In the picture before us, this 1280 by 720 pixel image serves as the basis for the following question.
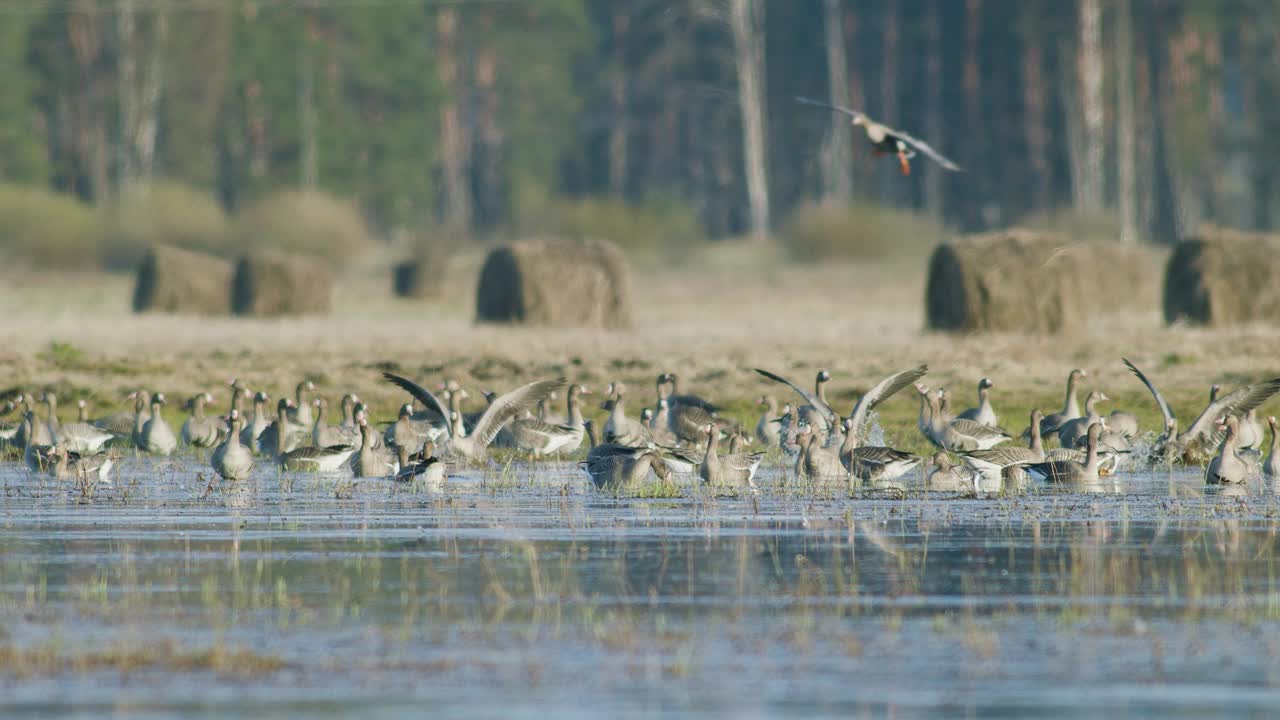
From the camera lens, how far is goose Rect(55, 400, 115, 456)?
73.3ft

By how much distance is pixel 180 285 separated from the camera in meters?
45.2

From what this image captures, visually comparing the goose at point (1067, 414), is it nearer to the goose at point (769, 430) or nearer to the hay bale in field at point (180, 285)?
the goose at point (769, 430)

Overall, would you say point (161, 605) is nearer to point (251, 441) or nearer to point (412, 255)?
point (251, 441)

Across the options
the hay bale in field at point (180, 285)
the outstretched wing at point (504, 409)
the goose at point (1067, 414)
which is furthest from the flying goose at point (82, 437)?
the hay bale in field at point (180, 285)

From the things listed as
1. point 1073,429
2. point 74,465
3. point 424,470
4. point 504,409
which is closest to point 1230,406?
point 1073,429

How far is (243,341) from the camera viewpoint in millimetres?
34000

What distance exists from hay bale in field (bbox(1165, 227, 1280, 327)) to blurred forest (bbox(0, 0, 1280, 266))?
32.0 meters

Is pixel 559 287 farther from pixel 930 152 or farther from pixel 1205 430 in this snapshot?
pixel 930 152

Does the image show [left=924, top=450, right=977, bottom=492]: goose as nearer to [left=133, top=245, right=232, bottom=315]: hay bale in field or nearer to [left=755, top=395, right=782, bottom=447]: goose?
[left=755, top=395, right=782, bottom=447]: goose

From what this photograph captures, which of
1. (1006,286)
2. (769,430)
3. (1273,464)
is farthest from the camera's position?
(1006,286)

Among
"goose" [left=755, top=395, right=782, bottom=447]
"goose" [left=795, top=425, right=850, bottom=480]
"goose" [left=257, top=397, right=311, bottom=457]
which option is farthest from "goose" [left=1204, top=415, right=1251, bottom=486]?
"goose" [left=257, top=397, right=311, bottom=457]

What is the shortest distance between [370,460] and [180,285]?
2526 centimetres

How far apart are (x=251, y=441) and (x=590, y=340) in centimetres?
1250

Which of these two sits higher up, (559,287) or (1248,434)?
(559,287)
